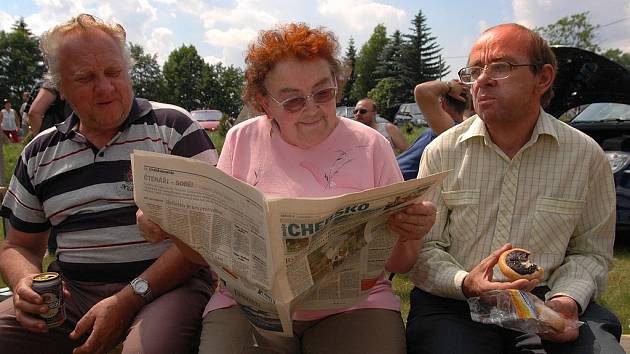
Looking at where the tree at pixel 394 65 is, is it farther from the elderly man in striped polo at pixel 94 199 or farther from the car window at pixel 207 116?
the elderly man in striped polo at pixel 94 199

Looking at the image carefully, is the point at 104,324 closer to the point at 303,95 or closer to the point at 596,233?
the point at 303,95

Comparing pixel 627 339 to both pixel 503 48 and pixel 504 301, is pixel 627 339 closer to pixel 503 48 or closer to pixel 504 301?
pixel 504 301

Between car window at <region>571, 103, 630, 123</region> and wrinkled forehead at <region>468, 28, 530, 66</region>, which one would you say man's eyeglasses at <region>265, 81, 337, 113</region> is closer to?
wrinkled forehead at <region>468, 28, 530, 66</region>

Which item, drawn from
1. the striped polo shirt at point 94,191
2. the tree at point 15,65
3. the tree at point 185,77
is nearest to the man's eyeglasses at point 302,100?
the striped polo shirt at point 94,191

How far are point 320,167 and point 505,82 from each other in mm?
762

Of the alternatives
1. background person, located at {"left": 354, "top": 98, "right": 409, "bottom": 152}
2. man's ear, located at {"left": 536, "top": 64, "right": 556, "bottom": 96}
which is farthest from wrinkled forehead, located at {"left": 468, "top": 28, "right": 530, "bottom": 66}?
background person, located at {"left": 354, "top": 98, "right": 409, "bottom": 152}

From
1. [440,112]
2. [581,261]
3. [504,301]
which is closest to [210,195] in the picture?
[504,301]

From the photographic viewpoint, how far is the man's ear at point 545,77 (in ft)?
6.14

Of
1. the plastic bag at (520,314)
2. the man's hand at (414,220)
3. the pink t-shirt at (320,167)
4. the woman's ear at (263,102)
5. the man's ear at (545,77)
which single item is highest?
the man's ear at (545,77)

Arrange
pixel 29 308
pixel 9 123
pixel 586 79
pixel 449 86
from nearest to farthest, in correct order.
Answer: pixel 29 308
pixel 449 86
pixel 586 79
pixel 9 123

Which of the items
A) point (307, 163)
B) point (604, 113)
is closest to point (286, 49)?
point (307, 163)

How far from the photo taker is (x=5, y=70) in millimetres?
55750

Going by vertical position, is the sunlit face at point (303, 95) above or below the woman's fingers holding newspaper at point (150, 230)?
above

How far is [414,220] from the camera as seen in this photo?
4.81 ft
